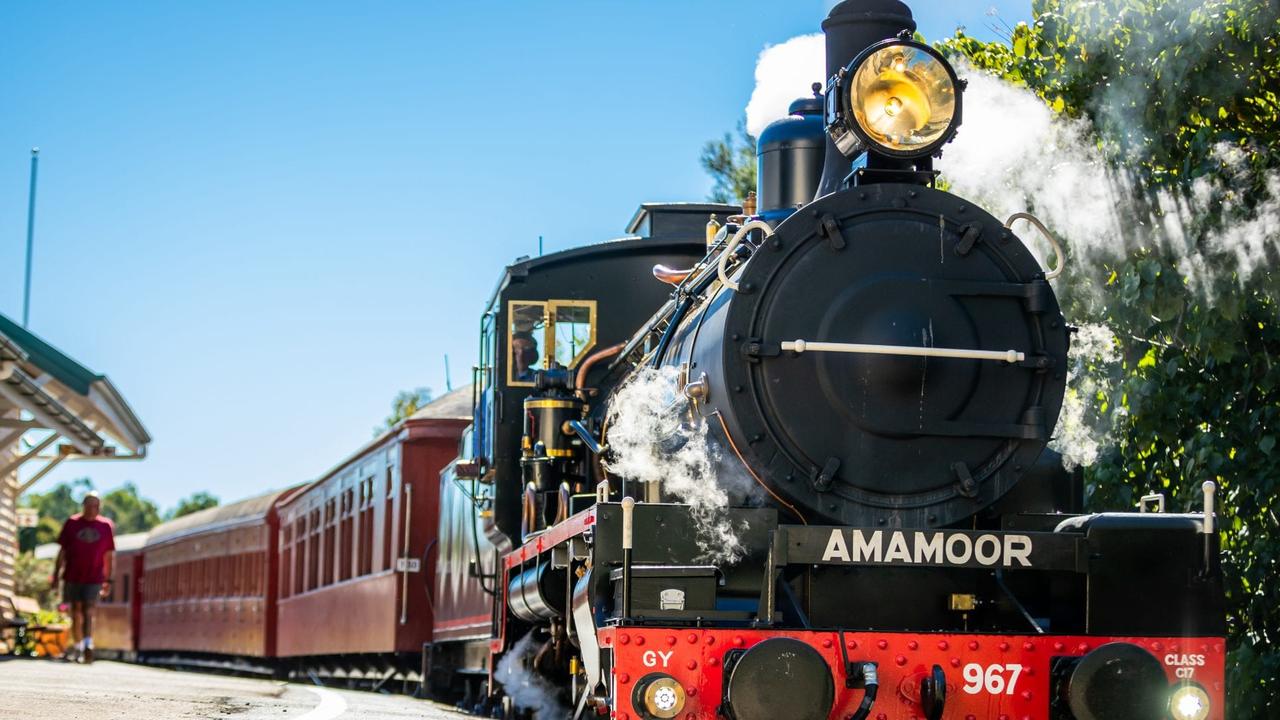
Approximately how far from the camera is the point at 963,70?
9391mm

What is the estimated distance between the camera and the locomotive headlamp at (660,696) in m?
4.72

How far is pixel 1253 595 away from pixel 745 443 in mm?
4306

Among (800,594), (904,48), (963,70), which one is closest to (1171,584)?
(800,594)

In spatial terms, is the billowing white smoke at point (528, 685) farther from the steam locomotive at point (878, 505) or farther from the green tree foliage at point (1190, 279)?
the green tree foliage at point (1190, 279)

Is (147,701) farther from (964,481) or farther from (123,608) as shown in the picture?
(123,608)

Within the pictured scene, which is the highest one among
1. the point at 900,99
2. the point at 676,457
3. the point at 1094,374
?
the point at 900,99

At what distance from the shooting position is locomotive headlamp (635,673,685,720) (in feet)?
15.5

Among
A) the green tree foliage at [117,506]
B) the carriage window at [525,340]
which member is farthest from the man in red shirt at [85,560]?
the green tree foliage at [117,506]

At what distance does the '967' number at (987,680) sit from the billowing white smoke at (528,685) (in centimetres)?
299

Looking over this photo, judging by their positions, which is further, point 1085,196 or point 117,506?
point 117,506

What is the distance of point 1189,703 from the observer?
485cm

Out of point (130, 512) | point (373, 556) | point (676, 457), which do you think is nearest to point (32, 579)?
point (373, 556)

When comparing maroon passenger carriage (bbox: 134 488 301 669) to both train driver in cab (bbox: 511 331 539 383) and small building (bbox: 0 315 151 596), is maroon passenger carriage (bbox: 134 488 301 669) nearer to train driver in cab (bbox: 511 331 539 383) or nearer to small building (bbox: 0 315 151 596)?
small building (bbox: 0 315 151 596)

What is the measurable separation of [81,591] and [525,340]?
20.7 feet
